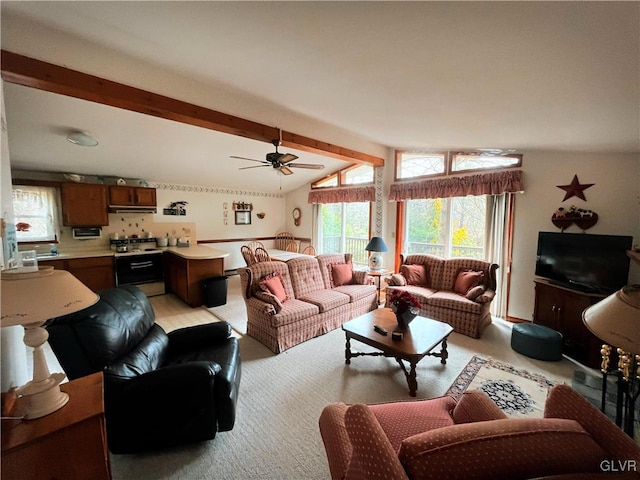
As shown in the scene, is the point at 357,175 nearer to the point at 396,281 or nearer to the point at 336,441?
the point at 396,281

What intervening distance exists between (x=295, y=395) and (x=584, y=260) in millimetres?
3417

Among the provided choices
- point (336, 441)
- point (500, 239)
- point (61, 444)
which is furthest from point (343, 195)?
point (61, 444)

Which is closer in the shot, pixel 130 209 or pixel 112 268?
pixel 112 268

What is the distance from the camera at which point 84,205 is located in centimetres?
443

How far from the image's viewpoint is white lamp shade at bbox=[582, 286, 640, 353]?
856 millimetres

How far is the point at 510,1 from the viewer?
3.85 feet

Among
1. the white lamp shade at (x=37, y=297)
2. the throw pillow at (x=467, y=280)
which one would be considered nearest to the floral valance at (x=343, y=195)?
the throw pillow at (x=467, y=280)

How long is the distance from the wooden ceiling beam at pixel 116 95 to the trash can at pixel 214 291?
2.49 m

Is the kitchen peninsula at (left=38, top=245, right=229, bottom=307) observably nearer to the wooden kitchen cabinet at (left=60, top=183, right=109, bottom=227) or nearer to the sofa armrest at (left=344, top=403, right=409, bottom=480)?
the wooden kitchen cabinet at (left=60, top=183, right=109, bottom=227)

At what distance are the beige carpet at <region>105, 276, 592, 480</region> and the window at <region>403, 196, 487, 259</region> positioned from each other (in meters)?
1.33

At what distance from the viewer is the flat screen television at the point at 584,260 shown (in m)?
2.69

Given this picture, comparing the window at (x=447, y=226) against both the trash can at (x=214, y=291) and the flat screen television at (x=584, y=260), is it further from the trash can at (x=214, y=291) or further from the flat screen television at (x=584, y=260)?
the trash can at (x=214, y=291)

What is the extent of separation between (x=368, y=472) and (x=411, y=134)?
3761 mm

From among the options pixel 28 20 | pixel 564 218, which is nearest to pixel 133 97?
pixel 28 20
